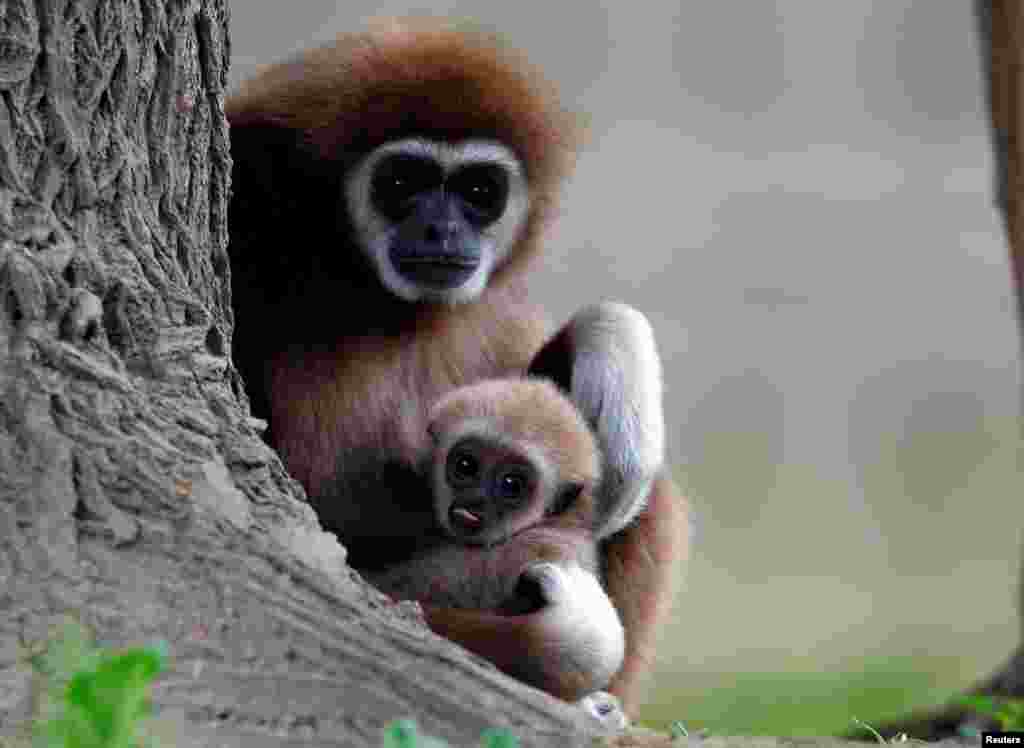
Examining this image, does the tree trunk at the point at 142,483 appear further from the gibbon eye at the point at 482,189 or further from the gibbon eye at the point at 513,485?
the gibbon eye at the point at 482,189

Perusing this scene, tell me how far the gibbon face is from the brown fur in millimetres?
63

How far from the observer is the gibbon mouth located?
6152 mm

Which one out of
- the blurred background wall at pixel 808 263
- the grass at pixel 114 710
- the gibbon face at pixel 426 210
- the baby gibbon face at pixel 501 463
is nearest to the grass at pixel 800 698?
the blurred background wall at pixel 808 263

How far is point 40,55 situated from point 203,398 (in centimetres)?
→ 102

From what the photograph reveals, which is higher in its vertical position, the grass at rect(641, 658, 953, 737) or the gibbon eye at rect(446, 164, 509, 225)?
the gibbon eye at rect(446, 164, 509, 225)

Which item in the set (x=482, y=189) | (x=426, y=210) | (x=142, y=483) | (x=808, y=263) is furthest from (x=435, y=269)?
(x=808, y=263)

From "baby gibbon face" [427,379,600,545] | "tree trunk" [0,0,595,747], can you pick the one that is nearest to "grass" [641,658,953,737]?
"baby gibbon face" [427,379,600,545]

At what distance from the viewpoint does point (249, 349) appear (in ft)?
19.2

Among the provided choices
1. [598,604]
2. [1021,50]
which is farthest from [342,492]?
[1021,50]

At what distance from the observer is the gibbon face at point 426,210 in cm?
614

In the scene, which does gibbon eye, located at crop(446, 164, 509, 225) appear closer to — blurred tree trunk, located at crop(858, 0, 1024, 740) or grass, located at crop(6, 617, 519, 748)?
blurred tree trunk, located at crop(858, 0, 1024, 740)

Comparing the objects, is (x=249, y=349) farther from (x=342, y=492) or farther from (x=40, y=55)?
(x=40, y=55)

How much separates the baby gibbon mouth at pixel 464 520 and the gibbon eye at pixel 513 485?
0.16 metres

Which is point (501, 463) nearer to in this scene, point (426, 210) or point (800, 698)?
point (426, 210)
